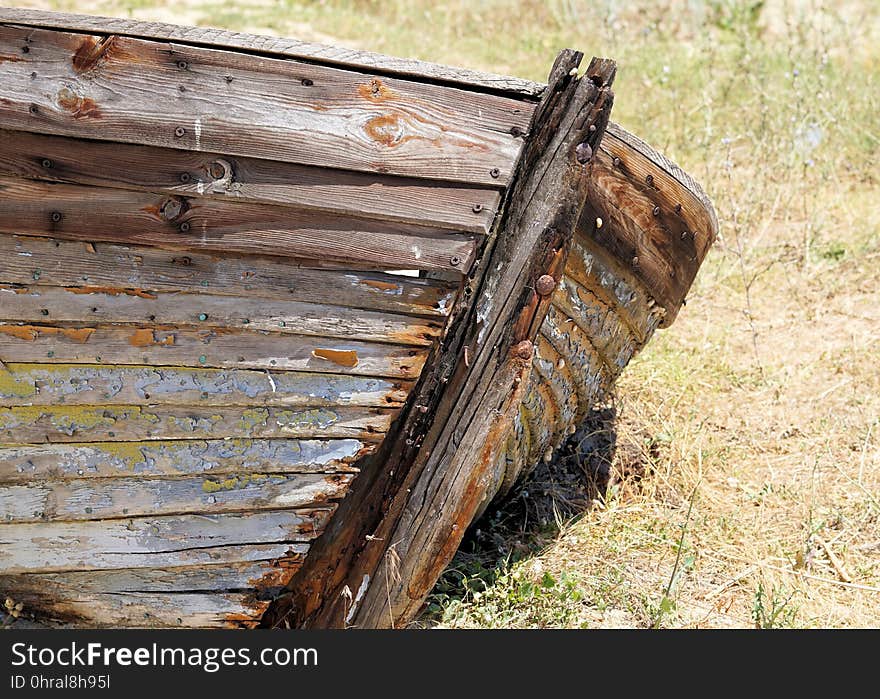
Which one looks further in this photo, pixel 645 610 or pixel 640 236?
pixel 645 610

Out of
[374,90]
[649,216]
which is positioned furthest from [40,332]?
[649,216]

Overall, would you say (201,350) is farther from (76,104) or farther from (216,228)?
(76,104)

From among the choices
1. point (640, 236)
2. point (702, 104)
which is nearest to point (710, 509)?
point (640, 236)

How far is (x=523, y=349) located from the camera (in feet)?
7.94

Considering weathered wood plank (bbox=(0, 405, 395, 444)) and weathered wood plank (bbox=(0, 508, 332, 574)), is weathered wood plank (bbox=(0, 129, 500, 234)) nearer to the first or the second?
weathered wood plank (bbox=(0, 405, 395, 444))

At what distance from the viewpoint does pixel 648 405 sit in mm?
4148

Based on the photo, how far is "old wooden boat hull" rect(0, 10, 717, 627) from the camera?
6.78 feet

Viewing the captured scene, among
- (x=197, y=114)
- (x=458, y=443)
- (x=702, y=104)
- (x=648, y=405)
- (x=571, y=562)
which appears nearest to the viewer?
(x=197, y=114)

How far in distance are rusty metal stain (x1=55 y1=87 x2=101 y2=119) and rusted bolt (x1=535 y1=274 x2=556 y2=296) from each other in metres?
1.11

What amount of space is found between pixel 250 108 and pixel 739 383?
3.13 meters

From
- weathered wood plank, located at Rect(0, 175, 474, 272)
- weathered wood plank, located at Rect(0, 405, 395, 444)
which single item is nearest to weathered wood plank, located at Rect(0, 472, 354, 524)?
weathered wood plank, located at Rect(0, 405, 395, 444)

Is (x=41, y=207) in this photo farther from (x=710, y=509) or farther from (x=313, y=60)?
(x=710, y=509)

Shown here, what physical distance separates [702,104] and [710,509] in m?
4.25

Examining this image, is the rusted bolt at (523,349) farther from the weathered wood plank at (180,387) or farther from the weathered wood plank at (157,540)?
the weathered wood plank at (157,540)
